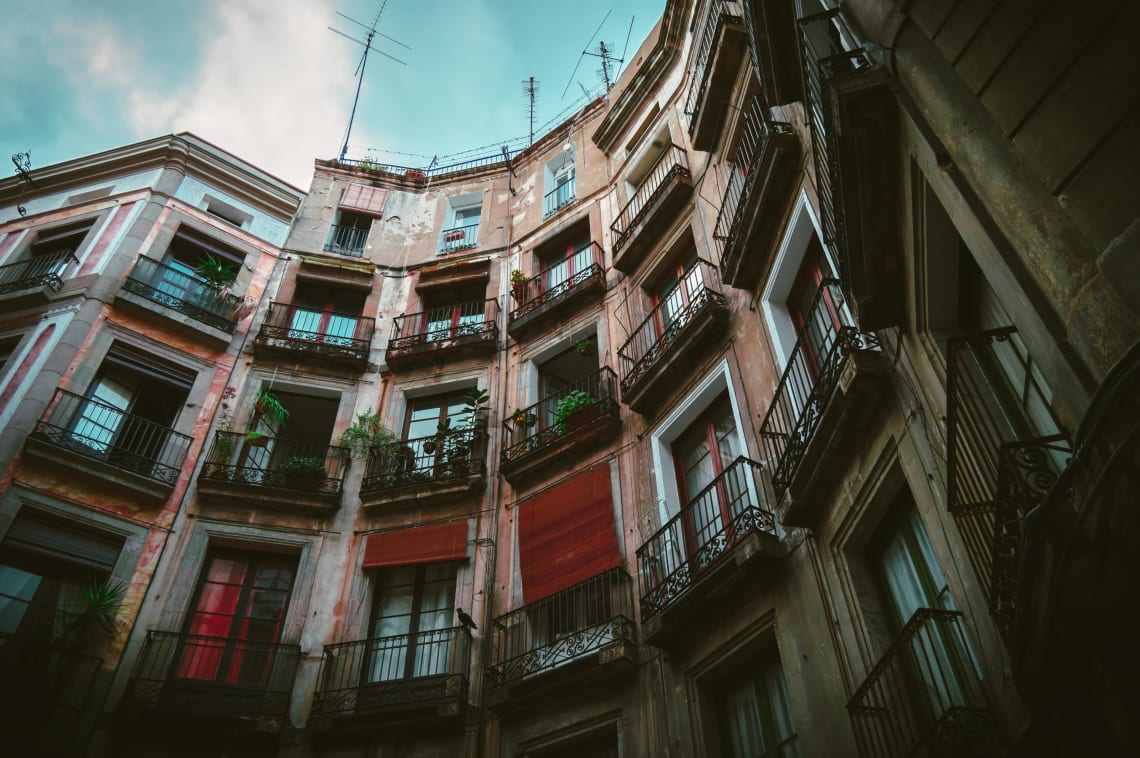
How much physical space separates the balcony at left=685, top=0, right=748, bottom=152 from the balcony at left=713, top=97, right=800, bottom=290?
41.7 inches

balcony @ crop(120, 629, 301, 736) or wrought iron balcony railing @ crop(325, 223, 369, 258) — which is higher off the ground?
wrought iron balcony railing @ crop(325, 223, 369, 258)

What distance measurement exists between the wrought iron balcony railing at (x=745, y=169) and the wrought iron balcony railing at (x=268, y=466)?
27.0ft

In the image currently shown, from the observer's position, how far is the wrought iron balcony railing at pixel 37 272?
15164 mm

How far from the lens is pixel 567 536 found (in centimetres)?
1195

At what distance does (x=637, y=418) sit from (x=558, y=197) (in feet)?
28.0

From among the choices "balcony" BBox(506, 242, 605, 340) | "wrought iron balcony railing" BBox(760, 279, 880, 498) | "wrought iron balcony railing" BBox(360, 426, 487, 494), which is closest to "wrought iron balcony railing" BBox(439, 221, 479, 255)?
"balcony" BBox(506, 242, 605, 340)

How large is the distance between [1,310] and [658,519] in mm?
13380

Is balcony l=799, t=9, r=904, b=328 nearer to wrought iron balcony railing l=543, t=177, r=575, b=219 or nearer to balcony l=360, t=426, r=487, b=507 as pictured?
balcony l=360, t=426, r=487, b=507

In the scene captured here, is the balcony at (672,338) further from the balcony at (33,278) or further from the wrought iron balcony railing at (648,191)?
the balcony at (33,278)

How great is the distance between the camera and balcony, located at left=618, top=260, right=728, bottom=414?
36.3 feet

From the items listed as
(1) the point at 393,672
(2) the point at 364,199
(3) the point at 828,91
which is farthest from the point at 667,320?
(2) the point at 364,199

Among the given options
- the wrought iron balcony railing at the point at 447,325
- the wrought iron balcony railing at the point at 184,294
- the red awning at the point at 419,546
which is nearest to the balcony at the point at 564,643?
the red awning at the point at 419,546

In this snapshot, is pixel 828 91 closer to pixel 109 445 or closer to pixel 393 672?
pixel 393 672

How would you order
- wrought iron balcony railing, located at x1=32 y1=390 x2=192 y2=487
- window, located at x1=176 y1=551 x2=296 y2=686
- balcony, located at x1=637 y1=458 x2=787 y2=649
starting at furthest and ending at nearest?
wrought iron balcony railing, located at x1=32 y1=390 x2=192 y2=487 < window, located at x1=176 y1=551 x2=296 y2=686 < balcony, located at x1=637 y1=458 x2=787 y2=649
